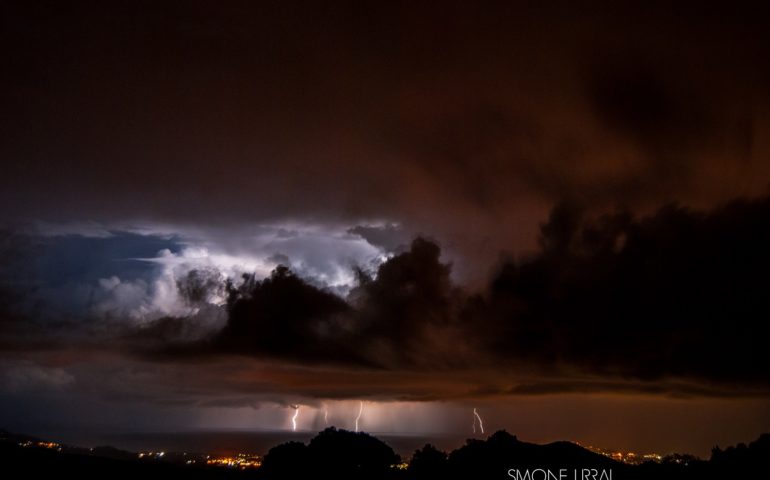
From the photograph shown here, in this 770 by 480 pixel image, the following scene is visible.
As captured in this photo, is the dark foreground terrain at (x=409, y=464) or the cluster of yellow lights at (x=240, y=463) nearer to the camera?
the dark foreground terrain at (x=409, y=464)

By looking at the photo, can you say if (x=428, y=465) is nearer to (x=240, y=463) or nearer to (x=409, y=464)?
(x=409, y=464)

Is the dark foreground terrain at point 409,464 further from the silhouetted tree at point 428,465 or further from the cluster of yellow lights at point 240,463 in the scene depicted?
the cluster of yellow lights at point 240,463

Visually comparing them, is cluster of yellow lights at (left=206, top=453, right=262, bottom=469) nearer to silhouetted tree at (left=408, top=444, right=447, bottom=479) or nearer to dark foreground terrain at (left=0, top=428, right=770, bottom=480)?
dark foreground terrain at (left=0, top=428, right=770, bottom=480)

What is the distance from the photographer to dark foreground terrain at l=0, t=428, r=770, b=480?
6500 cm

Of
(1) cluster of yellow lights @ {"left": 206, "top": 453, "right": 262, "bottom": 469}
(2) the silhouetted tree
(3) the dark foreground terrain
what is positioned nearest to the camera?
(3) the dark foreground terrain

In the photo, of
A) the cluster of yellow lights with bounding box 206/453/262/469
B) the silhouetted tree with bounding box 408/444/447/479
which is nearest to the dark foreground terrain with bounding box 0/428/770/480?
the silhouetted tree with bounding box 408/444/447/479

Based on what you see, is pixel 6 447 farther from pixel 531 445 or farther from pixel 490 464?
pixel 531 445

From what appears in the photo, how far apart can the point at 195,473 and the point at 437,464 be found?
2987 cm

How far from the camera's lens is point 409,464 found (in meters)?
85.1

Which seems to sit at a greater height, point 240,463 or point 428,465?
point 428,465

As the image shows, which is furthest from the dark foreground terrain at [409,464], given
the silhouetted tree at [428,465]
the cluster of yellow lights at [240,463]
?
the cluster of yellow lights at [240,463]

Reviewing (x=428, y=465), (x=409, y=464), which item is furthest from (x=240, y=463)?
(x=428, y=465)

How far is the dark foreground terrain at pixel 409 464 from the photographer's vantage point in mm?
65000

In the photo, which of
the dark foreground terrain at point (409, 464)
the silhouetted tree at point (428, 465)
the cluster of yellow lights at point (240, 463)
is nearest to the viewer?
the dark foreground terrain at point (409, 464)
